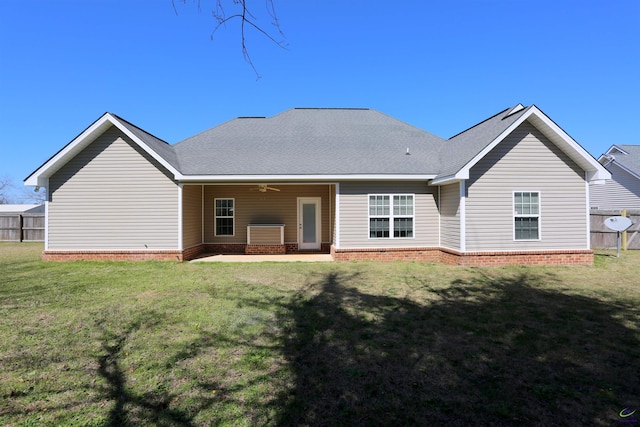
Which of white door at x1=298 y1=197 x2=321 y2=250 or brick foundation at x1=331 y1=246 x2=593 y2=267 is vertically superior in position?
white door at x1=298 y1=197 x2=321 y2=250

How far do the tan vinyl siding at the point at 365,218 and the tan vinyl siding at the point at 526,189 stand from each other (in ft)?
6.11

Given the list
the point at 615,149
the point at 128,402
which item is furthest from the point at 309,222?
the point at 615,149

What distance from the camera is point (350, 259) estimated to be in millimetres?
12266

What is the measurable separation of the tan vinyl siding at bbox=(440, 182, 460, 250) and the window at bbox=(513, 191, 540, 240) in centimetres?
198

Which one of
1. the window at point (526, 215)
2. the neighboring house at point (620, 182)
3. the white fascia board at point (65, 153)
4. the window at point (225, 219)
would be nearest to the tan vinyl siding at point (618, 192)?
Result: the neighboring house at point (620, 182)

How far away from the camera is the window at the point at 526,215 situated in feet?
37.1

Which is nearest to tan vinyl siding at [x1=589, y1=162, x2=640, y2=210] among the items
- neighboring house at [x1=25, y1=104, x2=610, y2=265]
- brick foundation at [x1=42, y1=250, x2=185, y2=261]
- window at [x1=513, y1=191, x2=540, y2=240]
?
neighboring house at [x1=25, y1=104, x2=610, y2=265]

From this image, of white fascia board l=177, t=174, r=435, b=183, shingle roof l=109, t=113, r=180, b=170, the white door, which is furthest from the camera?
the white door

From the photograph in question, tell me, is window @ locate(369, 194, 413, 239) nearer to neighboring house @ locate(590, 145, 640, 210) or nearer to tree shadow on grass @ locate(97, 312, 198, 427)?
tree shadow on grass @ locate(97, 312, 198, 427)

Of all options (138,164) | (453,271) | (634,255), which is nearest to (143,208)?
(138,164)

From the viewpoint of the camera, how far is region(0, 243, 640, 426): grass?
3137mm

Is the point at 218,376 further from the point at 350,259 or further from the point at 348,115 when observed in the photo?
the point at 348,115

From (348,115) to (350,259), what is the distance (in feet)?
28.7

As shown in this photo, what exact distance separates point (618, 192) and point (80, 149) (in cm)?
2956
